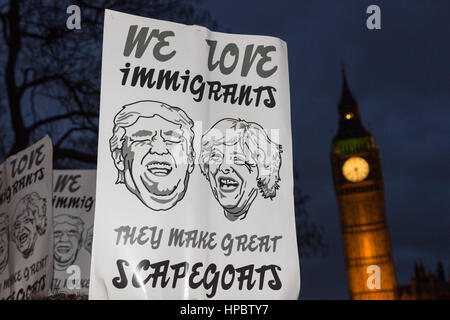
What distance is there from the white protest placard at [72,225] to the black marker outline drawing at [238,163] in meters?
2.70

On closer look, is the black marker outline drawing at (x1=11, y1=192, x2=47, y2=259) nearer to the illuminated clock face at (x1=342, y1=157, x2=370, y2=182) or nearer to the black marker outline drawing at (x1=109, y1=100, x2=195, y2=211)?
the black marker outline drawing at (x1=109, y1=100, x2=195, y2=211)

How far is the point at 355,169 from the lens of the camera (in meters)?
70.4

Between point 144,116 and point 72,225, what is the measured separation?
115 inches

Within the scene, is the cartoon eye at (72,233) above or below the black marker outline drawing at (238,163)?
above

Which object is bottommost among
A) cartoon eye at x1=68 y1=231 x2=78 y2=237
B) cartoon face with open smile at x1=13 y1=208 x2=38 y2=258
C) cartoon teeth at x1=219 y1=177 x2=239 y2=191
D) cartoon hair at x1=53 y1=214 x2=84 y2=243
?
cartoon teeth at x1=219 y1=177 x2=239 y2=191

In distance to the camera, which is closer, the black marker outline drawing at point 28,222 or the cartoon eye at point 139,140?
the cartoon eye at point 139,140

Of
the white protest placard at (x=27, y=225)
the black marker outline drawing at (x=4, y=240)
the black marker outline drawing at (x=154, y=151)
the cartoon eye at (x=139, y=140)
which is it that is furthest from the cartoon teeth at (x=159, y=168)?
the black marker outline drawing at (x=4, y=240)

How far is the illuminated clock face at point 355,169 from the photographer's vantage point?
70438 millimetres

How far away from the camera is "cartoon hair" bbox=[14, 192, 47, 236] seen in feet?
15.9

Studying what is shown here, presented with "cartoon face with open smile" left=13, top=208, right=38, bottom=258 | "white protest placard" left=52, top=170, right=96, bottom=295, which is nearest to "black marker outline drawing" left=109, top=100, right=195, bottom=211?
"cartoon face with open smile" left=13, top=208, right=38, bottom=258

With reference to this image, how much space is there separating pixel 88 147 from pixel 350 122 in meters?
65.9

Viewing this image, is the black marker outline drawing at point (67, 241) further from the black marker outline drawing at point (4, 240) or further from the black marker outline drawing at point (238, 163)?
the black marker outline drawing at point (238, 163)

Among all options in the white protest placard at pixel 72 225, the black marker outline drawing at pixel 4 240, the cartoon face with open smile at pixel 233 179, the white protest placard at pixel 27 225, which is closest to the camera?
the cartoon face with open smile at pixel 233 179

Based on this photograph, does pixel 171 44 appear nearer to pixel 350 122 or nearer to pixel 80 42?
pixel 80 42
